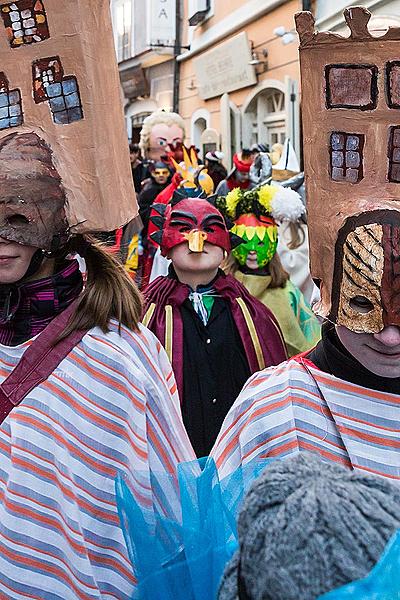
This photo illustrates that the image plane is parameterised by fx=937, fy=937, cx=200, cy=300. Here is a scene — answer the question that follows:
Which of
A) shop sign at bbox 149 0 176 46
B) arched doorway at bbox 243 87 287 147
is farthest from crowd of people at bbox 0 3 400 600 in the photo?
shop sign at bbox 149 0 176 46

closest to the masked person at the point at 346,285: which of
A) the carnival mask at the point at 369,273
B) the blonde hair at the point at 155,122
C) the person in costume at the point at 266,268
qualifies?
the carnival mask at the point at 369,273

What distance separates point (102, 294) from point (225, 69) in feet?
51.3

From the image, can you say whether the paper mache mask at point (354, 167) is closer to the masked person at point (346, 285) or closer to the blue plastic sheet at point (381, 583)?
Answer: the masked person at point (346, 285)

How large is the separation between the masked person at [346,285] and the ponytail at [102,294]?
55 cm

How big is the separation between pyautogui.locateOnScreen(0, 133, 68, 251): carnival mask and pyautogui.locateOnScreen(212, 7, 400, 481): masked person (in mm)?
748

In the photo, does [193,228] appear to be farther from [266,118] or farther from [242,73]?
[242,73]

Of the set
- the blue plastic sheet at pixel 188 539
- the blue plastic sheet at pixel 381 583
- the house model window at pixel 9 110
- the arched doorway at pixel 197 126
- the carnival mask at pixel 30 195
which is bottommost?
the arched doorway at pixel 197 126

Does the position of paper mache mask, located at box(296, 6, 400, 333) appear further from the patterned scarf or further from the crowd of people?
the patterned scarf

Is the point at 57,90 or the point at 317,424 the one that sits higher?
the point at 57,90

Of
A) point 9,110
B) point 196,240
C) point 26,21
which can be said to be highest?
point 26,21

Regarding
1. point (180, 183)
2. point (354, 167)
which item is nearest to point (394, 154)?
point (354, 167)

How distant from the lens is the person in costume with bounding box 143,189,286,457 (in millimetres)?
4129

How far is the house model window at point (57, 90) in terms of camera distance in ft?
8.84

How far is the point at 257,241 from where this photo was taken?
528 cm
